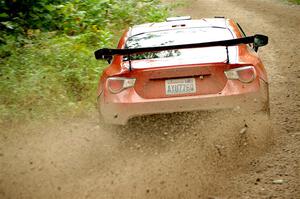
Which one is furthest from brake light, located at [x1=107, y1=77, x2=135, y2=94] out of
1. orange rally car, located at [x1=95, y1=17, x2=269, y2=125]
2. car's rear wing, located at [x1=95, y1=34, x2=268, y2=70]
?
car's rear wing, located at [x1=95, y1=34, x2=268, y2=70]

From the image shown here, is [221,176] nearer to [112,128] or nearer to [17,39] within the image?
[112,128]

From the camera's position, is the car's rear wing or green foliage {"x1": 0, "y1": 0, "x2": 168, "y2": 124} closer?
the car's rear wing

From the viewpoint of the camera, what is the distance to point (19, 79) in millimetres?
7109

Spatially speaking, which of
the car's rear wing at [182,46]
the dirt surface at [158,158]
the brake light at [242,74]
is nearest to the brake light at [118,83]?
the car's rear wing at [182,46]

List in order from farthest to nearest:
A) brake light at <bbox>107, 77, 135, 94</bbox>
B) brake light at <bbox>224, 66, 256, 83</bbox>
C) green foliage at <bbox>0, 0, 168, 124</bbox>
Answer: green foliage at <bbox>0, 0, 168, 124</bbox> → brake light at <bbox>107, 77, 135, 94</bbox> → brake light at <bbox>224, 66, 256, 83</bbox>

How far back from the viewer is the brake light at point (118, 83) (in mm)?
4691

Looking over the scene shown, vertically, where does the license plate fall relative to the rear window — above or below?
below

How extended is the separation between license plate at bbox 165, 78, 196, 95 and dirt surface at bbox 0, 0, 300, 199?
12.5 inches

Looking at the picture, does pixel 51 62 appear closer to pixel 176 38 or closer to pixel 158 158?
pixel 176 38

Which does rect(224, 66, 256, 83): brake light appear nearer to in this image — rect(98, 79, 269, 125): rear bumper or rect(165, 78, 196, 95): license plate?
rect(98, 79, 269, 125): rear bumper

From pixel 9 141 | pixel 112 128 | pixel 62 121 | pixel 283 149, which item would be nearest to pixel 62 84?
pixel 62 121

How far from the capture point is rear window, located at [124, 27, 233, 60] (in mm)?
4875

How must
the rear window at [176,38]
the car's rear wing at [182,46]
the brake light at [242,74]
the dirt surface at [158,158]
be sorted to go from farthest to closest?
the rear window at [176,38] → the brake light at [242,74] → the car's rear wing at [182,46] → the dirt surface at [158,158]

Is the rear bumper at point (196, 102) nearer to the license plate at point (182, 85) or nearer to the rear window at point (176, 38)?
the license plate at point (182, 85)
